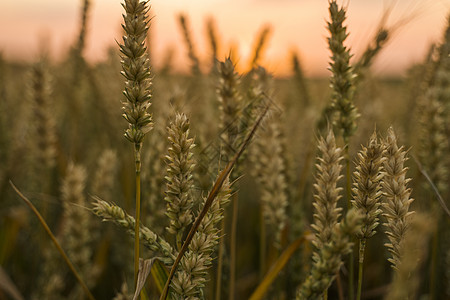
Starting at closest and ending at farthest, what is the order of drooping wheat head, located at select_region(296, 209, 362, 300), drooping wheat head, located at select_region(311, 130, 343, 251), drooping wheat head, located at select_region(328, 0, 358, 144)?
drooping wheat head, located at select_region(296, 209, 362, 300) → drooping wheat head, located at select_region(311, 130, 343, 251) → drooping wheat head, located at select_region(328, 0, 358, 144)

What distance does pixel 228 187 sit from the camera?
2.84 ft

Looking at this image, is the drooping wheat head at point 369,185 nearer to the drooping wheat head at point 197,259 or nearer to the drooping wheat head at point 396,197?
the drooping wheat head at point 396,197

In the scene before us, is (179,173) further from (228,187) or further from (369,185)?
(369,185)

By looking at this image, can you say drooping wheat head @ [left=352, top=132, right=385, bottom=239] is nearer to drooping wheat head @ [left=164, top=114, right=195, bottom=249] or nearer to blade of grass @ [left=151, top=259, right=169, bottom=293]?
drooping wheat head @ [left=164, top=114, right=195, bottom=249]

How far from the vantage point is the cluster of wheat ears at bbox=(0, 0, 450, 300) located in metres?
0.81

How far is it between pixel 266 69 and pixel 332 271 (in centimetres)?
99

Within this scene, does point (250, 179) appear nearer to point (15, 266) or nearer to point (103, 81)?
point (103, 81)

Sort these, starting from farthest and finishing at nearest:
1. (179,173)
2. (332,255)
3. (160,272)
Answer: (160,272) < (179,173) < (332,255)

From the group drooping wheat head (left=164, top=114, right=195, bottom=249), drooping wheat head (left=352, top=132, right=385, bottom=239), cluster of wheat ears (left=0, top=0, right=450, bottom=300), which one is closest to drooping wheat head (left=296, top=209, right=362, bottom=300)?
cluster of wheat ears (left=0, top=0, right=450, bottom=300)

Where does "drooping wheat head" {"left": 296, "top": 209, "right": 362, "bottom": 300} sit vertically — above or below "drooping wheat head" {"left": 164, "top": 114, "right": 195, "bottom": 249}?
below

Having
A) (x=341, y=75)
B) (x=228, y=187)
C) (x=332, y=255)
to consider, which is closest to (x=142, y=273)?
(x=228, y=187)

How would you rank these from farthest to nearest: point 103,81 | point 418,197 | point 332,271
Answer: point 103,81
point 418,197
point 332,271

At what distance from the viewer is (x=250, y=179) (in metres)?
3.08

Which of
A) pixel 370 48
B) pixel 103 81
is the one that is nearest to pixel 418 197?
pixel 370 48
